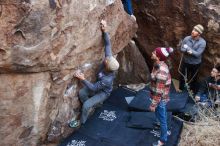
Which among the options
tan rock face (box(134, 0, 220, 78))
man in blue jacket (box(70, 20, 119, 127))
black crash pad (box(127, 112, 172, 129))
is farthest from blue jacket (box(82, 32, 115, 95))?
tan rock face (box(134, 0, 220, 78))

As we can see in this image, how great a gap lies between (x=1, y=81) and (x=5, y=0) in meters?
1.03

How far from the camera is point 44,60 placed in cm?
533

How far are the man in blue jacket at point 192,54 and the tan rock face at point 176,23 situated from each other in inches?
16.8

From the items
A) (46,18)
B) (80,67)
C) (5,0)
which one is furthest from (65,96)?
(5,0)

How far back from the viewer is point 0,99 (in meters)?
5.25

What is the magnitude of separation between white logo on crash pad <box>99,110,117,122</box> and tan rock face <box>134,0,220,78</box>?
6.96 ft

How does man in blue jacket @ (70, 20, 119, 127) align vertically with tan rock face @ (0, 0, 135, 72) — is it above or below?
below

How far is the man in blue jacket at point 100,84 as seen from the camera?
6047 mm

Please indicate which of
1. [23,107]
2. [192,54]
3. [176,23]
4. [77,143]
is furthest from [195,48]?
[23,107]

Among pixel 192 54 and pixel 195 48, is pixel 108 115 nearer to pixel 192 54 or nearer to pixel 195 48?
pixel 192 54

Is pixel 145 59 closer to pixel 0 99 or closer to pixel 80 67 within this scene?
pixel 80 67

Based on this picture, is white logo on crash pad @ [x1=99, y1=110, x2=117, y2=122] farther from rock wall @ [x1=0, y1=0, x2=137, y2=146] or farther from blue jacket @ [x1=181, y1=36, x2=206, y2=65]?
blue jacket @ [x1=181, y1=36, x2=206, y2=65]

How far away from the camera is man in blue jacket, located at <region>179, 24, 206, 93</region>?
717cm

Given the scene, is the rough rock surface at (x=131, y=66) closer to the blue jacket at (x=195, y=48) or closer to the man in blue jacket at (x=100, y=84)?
the blue jacket at (x=195, y=48)
